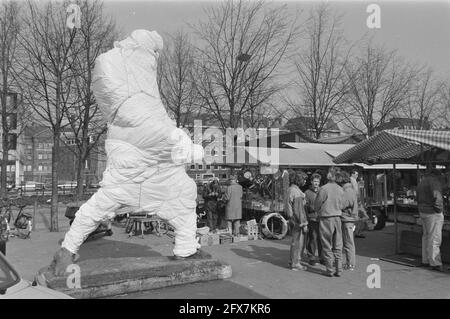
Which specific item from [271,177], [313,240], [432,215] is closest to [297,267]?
[313,240]

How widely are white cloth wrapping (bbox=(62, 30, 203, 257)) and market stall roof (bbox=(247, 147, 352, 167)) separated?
6150 millimetres

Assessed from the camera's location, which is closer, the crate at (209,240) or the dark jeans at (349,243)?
the dark jeans at (349,243)

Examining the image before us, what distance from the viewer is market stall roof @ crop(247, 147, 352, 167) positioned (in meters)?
12.8

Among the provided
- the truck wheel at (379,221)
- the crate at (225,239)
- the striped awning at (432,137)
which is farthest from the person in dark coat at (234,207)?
the striped awning at (432,137)

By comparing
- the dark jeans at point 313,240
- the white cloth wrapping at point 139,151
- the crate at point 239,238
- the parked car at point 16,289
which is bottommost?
the crate at point 239,238

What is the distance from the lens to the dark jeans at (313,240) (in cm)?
784

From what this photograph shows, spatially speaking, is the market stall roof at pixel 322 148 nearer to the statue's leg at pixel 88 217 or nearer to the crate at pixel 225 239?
the crate at pixel 225 239

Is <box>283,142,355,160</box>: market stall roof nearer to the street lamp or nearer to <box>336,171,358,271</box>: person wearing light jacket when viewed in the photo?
the street lamp

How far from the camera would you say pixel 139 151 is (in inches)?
255

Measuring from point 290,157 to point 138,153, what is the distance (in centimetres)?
767

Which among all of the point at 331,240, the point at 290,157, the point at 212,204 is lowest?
the point at 331,240

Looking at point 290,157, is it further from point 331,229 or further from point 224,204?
point 331,229

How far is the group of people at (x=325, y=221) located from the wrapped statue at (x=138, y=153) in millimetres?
1846
